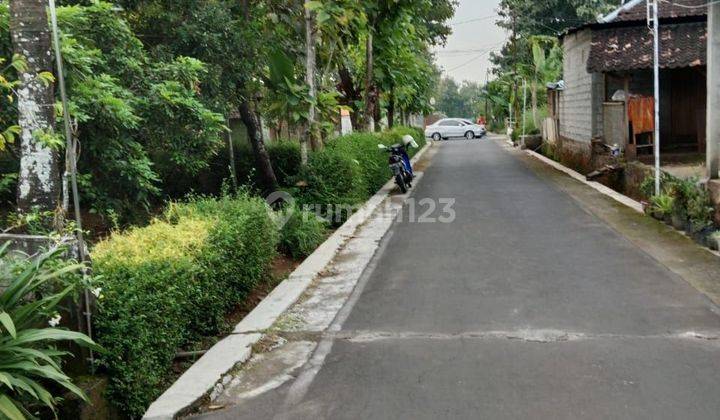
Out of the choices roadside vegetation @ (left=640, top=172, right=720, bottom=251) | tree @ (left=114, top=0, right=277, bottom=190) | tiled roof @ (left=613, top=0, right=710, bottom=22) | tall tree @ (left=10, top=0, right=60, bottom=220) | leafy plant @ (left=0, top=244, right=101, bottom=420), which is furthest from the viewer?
tiled roof @ (left=613, top=0, right=710, bottom=22)

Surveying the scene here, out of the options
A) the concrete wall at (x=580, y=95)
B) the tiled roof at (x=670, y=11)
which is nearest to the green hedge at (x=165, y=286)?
the tiled roof at (x=670, y=11)

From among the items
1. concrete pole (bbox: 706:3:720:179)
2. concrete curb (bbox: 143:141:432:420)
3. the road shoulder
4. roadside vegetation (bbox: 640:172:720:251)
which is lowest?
the road shoulder

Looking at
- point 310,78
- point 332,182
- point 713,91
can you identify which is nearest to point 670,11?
point 713,91

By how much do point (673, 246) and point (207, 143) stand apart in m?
6.46

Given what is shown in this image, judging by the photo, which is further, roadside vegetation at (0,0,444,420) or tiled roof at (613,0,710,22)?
tiled roof at (613,0,710,22)

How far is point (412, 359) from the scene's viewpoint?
18.8 ft

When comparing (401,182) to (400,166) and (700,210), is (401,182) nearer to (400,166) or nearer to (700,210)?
(400,166)

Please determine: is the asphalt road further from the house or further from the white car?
the white car

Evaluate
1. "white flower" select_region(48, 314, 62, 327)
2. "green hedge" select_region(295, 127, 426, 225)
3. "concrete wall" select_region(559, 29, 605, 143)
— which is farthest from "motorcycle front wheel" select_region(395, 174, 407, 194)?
"white flower" select_region(48, 314, 62, 327)

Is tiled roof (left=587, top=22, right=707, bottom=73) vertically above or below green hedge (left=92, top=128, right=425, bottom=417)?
above

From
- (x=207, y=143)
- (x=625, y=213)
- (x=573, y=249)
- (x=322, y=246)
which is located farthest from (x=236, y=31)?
(x=625, y=213)

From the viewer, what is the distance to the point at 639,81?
19953 millimetres

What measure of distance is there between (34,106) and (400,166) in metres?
12.5

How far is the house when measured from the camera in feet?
57.3
